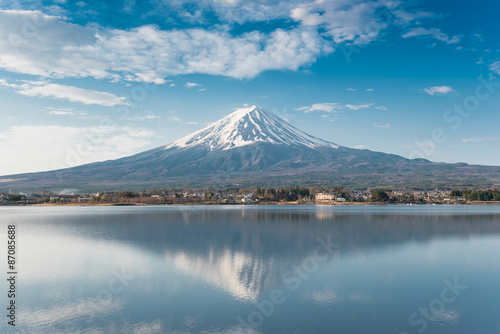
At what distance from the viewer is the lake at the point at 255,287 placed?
978 cm

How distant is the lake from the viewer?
32.1ft

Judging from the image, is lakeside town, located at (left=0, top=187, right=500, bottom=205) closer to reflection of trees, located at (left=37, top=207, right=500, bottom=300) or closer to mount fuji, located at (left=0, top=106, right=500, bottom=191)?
mount fuji, located at (left=0, top=106, right=500, bottom=191)

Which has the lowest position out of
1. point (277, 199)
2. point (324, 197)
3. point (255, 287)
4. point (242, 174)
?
point (255, 287)

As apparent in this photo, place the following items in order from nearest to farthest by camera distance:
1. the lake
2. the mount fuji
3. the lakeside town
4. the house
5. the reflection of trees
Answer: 1. the lake
2. the reflection of trees
3. the lakeside town
4. the house
5. the mount fuji

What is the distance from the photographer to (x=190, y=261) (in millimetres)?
17516

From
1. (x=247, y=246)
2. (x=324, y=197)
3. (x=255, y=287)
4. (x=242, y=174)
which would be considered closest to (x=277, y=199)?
(x=324, y=197)

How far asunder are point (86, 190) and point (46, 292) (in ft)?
436

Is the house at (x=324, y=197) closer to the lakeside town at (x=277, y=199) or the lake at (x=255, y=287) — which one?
the lakeside town at (x=277, y=199)

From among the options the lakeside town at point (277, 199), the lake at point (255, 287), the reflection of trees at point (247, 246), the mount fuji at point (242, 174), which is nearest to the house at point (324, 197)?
the lakeside town at point (277, 199)

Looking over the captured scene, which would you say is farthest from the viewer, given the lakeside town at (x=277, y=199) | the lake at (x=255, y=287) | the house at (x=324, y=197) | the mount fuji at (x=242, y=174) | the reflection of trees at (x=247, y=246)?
the mount fuji at (x=242, y=174)

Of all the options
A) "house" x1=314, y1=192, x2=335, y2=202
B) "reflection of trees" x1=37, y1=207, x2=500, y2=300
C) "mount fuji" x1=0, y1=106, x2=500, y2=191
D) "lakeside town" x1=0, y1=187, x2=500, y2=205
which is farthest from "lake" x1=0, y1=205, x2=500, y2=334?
"mount fuji" x1=0, y1=106, x2=500, y2=191

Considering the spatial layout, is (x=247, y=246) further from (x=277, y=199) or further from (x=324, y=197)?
(x=324, y=197)

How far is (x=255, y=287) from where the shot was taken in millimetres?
13188

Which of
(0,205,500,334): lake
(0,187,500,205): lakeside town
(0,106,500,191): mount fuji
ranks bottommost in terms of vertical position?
(0,205,500,334): lake
